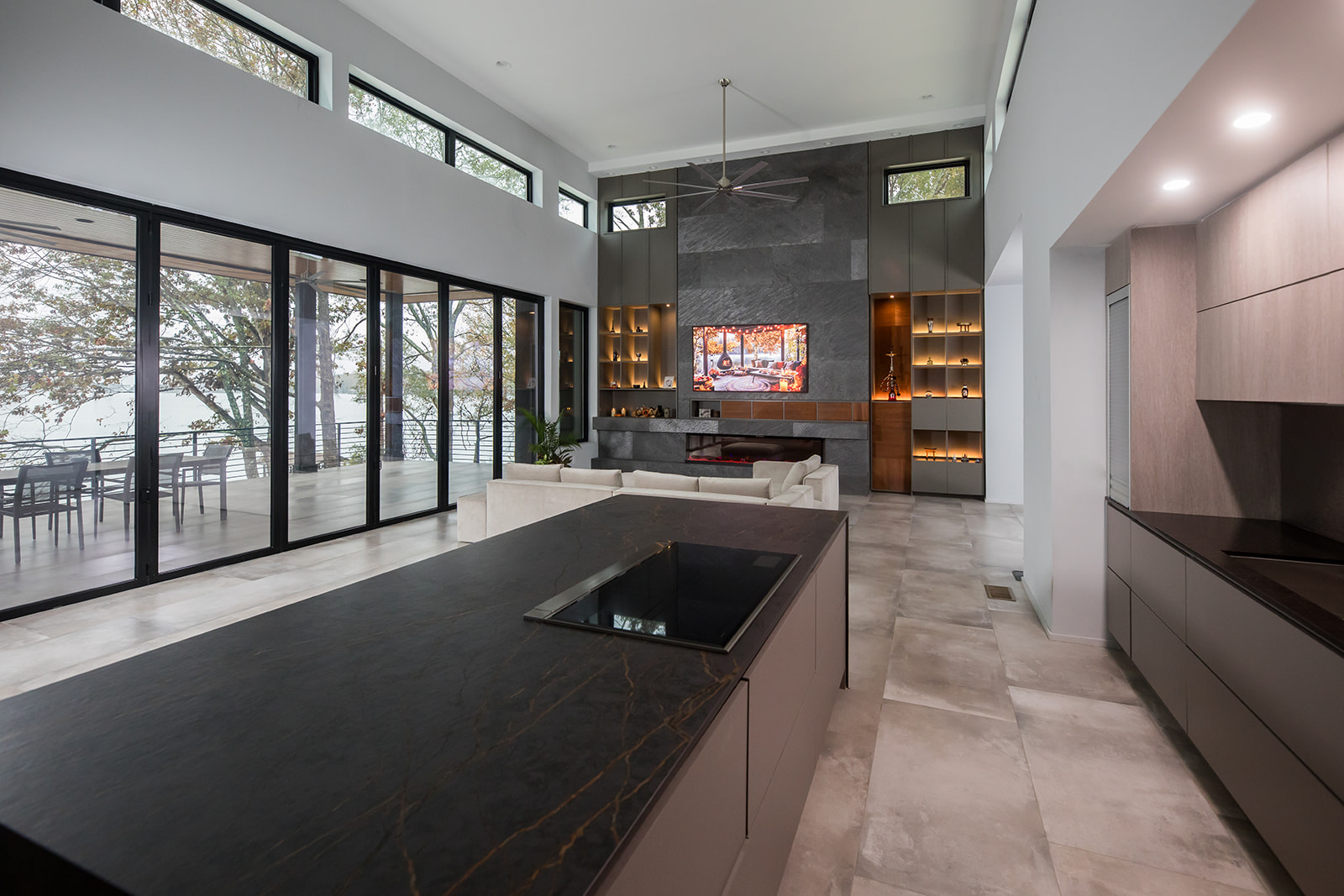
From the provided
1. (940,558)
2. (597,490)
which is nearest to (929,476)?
(940,558)

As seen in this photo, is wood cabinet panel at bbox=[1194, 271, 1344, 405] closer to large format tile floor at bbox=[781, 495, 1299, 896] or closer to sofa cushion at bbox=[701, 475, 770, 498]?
large format tile floor at bbox=[781, 495, 1299, 896]

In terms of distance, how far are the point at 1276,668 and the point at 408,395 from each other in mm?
6092

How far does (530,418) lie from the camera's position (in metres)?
7.52

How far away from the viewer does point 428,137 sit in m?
6.29

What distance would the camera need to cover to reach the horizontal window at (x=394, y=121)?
18.2ft

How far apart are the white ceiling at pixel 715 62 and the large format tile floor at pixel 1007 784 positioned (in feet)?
16.1

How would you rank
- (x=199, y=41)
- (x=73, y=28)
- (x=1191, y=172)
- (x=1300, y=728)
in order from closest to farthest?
(x=1300, y=728) → (x=1191, y=172) → (x=73, y=28) → (x=199, y=41)

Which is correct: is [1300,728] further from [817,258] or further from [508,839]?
[817,258]

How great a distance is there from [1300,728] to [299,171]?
6.02m

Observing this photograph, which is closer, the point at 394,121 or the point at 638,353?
the point at 394,121

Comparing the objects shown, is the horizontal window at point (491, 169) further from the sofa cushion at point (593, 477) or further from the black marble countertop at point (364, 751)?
the black marble countertop at point (364, 751)

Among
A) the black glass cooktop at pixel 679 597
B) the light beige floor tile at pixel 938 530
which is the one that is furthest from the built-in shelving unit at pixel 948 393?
the black glass cooktop at pixel 679 597

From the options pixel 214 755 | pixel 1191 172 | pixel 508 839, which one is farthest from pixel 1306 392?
pixel 214 755

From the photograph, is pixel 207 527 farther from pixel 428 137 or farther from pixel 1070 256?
pixel 1070 256
